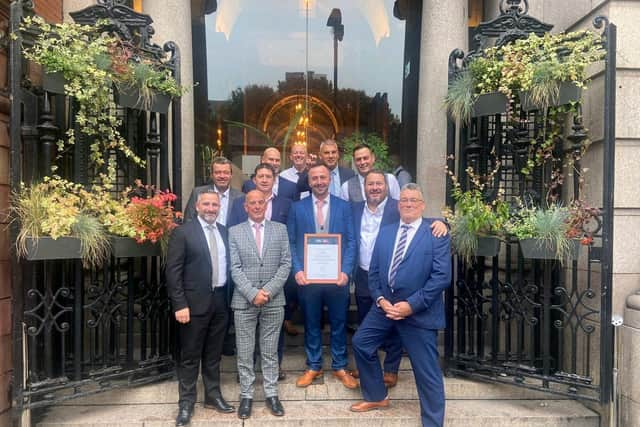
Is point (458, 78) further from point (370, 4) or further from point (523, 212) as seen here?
point (370, 4)

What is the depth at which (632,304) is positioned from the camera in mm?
4930

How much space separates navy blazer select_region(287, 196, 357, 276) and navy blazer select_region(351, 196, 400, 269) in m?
0.08

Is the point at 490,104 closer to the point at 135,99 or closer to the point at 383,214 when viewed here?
the point at 383,214

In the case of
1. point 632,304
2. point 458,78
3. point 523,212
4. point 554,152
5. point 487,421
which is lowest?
point 487,421

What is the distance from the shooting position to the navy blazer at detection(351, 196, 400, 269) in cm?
507

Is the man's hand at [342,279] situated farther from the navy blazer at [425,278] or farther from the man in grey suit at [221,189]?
the man in grey suit at [221,189]

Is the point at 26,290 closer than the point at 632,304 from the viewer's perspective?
Yes

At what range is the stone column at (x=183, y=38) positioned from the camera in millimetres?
6340

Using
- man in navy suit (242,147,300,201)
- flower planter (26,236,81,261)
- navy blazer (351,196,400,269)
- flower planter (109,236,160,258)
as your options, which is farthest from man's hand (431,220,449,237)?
flower planter (26,236,81,261)

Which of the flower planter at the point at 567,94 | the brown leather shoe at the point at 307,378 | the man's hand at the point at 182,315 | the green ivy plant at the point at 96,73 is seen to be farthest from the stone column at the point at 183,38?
the flower planter at the point at 567,94

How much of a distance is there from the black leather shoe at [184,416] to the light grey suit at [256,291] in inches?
20.5

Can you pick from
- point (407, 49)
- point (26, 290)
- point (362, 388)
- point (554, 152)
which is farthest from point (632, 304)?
point (26, 290)

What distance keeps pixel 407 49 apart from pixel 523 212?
4.16 metres

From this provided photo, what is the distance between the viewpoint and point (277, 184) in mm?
5965
